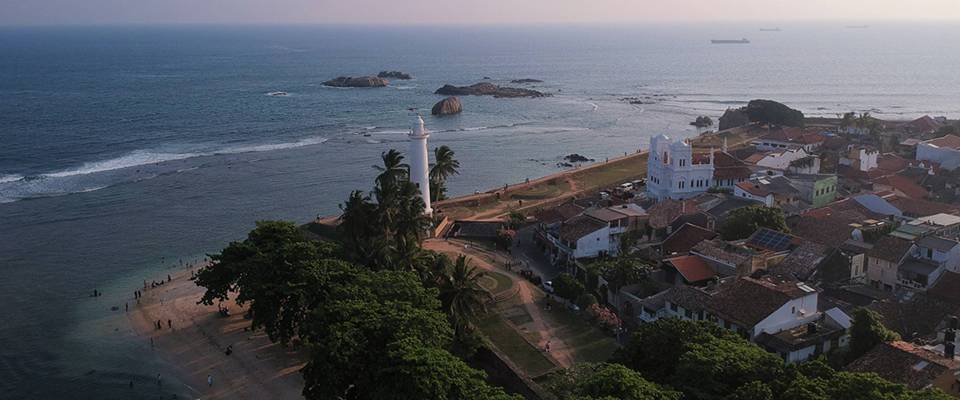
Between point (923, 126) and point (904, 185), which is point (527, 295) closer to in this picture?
point (904, 185)

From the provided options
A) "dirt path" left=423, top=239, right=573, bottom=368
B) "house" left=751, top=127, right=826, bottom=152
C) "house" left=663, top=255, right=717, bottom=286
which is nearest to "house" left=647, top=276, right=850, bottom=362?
"house" left=663, top=255, right=717, bottom=286

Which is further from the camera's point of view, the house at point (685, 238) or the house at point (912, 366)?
the house at point (685, 238)

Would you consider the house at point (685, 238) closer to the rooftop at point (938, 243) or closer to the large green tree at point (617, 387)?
the rooftop at point (938, 243)

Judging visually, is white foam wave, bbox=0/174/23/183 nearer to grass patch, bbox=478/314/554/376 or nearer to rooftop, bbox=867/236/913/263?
grass patch, bbox=478/314/554/376

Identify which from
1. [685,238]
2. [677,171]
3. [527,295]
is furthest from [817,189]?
[527,295]

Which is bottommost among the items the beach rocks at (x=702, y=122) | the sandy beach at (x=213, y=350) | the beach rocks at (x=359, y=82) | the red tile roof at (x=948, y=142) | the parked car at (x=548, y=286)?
the sandy beach at (x=213, y=350)

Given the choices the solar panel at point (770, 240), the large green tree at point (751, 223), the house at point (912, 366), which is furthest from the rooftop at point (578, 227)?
the house at point (912, 366)

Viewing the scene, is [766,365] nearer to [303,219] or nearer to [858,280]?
[858,280]
